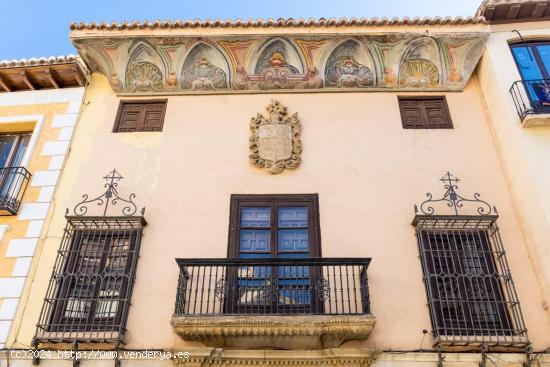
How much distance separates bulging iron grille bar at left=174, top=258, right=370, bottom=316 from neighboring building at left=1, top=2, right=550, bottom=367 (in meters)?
0.03

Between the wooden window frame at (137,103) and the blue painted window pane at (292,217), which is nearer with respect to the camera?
the blue painted window pane at (292,217)

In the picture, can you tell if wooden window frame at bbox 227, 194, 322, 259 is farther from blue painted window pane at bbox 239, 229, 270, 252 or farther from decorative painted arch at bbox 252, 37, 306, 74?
decorative painted arch at bbox 252, 37, 306, 74

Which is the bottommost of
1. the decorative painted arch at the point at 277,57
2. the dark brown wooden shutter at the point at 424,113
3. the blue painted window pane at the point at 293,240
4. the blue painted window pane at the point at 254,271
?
the blue painted window pane at the point at 254,271

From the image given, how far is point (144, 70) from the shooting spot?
28.6ft

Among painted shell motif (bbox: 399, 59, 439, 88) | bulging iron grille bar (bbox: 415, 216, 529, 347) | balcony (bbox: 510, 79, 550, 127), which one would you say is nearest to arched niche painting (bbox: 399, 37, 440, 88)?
painted shell motif (bbox: 399, 59, 439, 88)

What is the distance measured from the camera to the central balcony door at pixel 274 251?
6.26m

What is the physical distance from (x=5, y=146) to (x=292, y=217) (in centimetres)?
525

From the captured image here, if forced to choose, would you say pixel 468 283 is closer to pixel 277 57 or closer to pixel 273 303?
pixel 273 303

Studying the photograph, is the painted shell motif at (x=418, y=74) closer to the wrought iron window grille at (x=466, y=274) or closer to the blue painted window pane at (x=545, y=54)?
the blue painted window pane at (x=545, y=54)

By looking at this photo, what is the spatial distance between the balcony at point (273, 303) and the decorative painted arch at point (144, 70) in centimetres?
374

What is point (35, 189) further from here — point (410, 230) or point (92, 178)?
point (410, 230)

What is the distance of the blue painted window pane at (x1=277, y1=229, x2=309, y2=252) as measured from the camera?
22.8 ft

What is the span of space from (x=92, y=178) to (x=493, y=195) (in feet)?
20.6

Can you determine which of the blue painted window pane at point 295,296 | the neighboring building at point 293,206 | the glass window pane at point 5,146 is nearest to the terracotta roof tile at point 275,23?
the neighboring building at point 293,206
